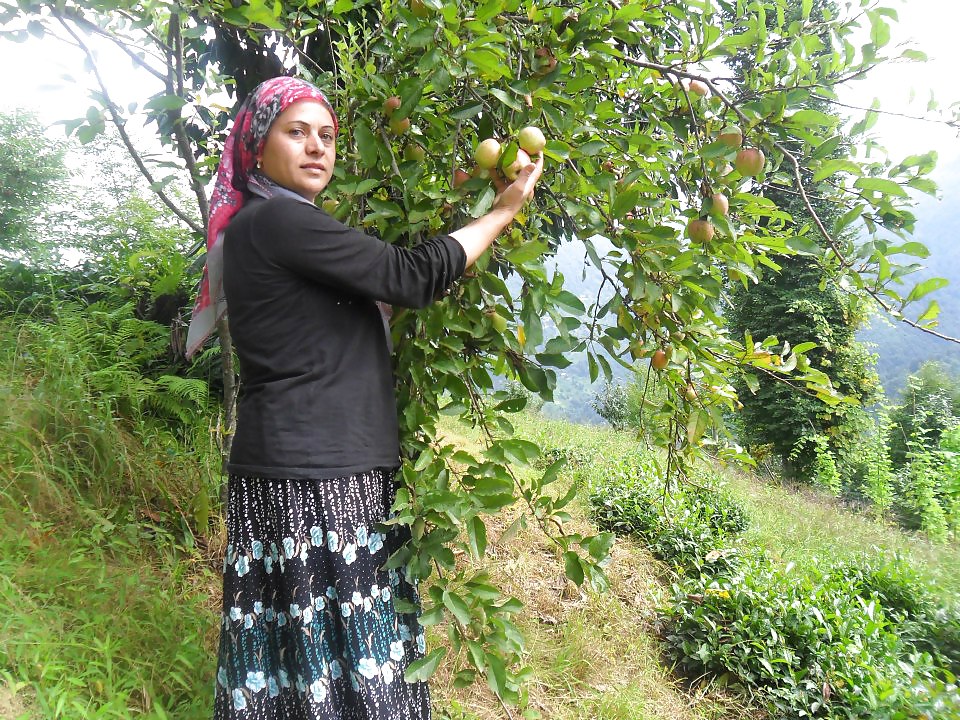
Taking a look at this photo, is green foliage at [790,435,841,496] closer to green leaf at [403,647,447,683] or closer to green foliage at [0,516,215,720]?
green foliage at [0,516,215,720]

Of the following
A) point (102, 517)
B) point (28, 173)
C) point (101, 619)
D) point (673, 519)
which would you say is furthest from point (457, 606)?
point (28, 173)

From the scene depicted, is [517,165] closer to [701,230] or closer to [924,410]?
[701,230]

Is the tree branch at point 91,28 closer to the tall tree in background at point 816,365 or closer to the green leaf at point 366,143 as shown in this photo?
the green leaf at point 366,143

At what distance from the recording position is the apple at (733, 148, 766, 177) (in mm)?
1043

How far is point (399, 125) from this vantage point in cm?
121

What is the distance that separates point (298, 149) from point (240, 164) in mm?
155

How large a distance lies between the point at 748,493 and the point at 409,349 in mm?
6418

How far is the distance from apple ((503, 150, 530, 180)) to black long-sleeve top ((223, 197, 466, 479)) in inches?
6.2

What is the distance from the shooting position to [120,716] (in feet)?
5.23

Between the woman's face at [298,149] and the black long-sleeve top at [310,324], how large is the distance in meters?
0.08

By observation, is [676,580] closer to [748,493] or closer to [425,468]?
[425,468]

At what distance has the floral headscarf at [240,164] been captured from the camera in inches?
45.3

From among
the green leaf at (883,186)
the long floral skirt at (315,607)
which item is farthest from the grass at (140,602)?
the green leaf at (883,186)

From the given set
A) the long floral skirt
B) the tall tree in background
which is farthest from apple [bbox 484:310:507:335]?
the tall tree in background
